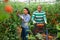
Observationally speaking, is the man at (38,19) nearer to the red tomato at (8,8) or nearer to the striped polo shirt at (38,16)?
the striped polo shirt at (38,16)

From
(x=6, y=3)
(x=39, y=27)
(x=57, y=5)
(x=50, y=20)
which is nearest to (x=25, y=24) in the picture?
(x=39, y=27)

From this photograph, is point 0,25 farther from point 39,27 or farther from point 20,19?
point 39,27

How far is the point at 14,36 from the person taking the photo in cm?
568

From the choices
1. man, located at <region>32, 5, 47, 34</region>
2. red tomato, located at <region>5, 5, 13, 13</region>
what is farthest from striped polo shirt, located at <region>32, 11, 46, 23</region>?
red tomato, located at <region>5, 5, 13, 13</region>

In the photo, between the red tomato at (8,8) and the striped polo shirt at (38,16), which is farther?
the striped polo shirt at (38,16)

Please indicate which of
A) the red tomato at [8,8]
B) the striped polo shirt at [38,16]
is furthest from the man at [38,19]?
the red tomato at [8,8]

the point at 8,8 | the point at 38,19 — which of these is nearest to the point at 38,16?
the point at 38,19

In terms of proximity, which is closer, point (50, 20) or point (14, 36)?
point (14, 36)

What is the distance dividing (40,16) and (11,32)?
3.40ft

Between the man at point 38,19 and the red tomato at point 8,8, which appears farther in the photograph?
the man at point 38,19

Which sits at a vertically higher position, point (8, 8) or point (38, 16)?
point (8, 8)

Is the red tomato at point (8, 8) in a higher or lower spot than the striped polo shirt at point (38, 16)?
higher

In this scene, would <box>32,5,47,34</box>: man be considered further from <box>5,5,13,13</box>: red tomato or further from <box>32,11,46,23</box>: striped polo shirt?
<box>5,5,13,13</box>: red tomato

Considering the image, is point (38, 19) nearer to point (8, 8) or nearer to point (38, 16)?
point (38, 16)
